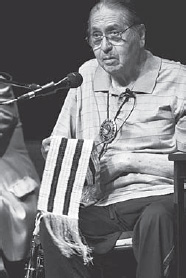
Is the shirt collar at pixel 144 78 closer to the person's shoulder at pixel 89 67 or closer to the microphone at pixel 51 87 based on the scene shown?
the person's shoulder at pixel 89 67

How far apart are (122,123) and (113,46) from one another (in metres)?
0.34

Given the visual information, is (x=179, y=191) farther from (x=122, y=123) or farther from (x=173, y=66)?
(x=173, y=66)

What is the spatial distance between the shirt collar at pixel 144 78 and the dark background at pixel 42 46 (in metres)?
0.38

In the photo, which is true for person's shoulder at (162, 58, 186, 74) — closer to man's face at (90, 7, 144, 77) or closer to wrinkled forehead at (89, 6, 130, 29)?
man's face at (90, 7, 144, 77)

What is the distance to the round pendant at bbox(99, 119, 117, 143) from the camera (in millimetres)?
3244

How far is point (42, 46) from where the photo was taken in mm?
3748

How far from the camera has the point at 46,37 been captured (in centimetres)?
375

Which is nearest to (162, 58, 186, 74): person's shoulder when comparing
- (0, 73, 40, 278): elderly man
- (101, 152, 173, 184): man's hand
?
(101, 152, 173, 184): man's hand

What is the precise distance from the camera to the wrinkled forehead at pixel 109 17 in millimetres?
3254

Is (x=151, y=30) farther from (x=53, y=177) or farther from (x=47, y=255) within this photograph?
(x=47, y=255)

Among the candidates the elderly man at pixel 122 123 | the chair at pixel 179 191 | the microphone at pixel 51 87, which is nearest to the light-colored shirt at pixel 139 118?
the elderly man at pixel 122 123

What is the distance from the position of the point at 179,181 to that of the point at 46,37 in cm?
129

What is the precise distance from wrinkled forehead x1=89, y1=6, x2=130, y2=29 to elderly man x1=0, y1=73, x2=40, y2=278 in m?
0.59

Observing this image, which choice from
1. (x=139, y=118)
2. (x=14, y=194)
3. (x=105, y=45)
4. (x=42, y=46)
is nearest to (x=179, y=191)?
(x=139, y=118)
